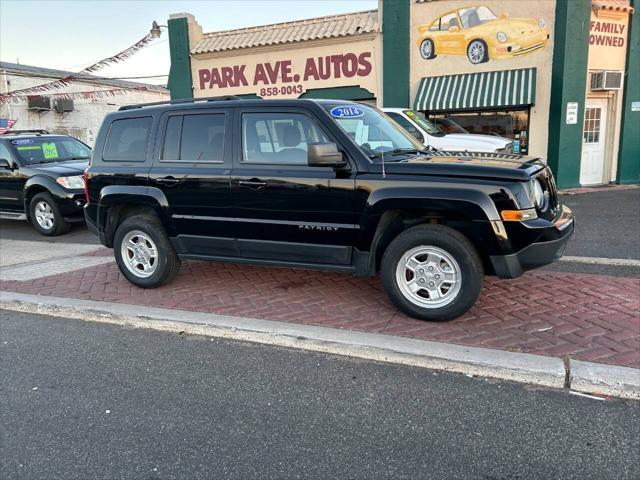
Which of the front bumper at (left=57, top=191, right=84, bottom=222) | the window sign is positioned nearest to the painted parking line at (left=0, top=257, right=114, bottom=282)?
the front bumper at (left=57, top=191, right=84, bottom=222)

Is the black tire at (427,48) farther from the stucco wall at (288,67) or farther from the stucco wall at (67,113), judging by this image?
the stucco wall at (67,113)

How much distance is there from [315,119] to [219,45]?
496 inches

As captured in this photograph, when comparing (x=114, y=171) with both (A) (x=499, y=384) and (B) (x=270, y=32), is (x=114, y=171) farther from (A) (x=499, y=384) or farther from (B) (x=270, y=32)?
(B) (x=270, y=32)

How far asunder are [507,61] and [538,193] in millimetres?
9987

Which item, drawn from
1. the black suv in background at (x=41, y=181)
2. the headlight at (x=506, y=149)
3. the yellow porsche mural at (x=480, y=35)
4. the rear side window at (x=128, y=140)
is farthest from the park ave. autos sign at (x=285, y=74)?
the rear side window at (x=128, y=140)

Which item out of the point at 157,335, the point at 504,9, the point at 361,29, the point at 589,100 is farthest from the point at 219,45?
the point at 157,335

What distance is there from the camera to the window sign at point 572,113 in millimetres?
12685

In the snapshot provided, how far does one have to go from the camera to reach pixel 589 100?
13.3m

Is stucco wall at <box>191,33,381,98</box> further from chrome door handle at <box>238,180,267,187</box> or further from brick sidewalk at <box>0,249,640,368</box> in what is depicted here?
chrome door handle at <box>238,180,267,187</box>

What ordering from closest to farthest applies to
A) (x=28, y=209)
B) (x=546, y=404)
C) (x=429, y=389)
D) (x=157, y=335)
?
(x=546, y=404), (x=429, y=389), (x=157, y=335), (x=28, y=209)

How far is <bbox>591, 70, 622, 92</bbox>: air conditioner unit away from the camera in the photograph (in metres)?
12.8

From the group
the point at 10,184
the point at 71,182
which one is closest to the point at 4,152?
the point at 10,184

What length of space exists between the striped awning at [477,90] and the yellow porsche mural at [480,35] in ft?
1.64

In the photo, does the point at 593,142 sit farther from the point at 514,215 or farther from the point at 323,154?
the point at 323,154
